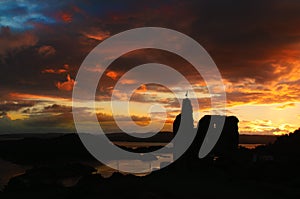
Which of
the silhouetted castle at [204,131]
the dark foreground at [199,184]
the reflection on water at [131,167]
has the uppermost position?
the silhouetted castle at [204,131]

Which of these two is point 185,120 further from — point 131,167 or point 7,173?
point 7,173

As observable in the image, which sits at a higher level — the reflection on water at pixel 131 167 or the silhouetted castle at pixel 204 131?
the silhouetted castle at pixel 204 131

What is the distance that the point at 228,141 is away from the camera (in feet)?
205

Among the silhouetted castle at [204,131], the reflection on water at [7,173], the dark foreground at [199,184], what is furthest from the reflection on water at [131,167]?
the dark foreground at [199,184]

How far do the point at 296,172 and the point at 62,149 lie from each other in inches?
5390

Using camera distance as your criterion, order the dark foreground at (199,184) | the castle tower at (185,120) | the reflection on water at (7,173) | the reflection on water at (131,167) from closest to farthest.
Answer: the dark foreground at (199,184), the castle tower at (185,120), the reflection on water at (7,173), the reflection on water at (131,167)

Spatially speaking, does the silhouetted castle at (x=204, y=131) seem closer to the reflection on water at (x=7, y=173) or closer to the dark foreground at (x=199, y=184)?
the dark foreground at (x=199, y=184)

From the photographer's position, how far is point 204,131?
184 ft

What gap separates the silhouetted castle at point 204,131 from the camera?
170 feet

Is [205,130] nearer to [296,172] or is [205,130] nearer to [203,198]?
[296,172]

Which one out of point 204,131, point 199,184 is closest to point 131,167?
point 204,131

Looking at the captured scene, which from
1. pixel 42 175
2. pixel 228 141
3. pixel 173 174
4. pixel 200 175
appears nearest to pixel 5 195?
pixel 173 174

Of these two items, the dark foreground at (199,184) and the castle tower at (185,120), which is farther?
the castle tower at (185,120)

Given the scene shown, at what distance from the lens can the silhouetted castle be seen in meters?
51.9
